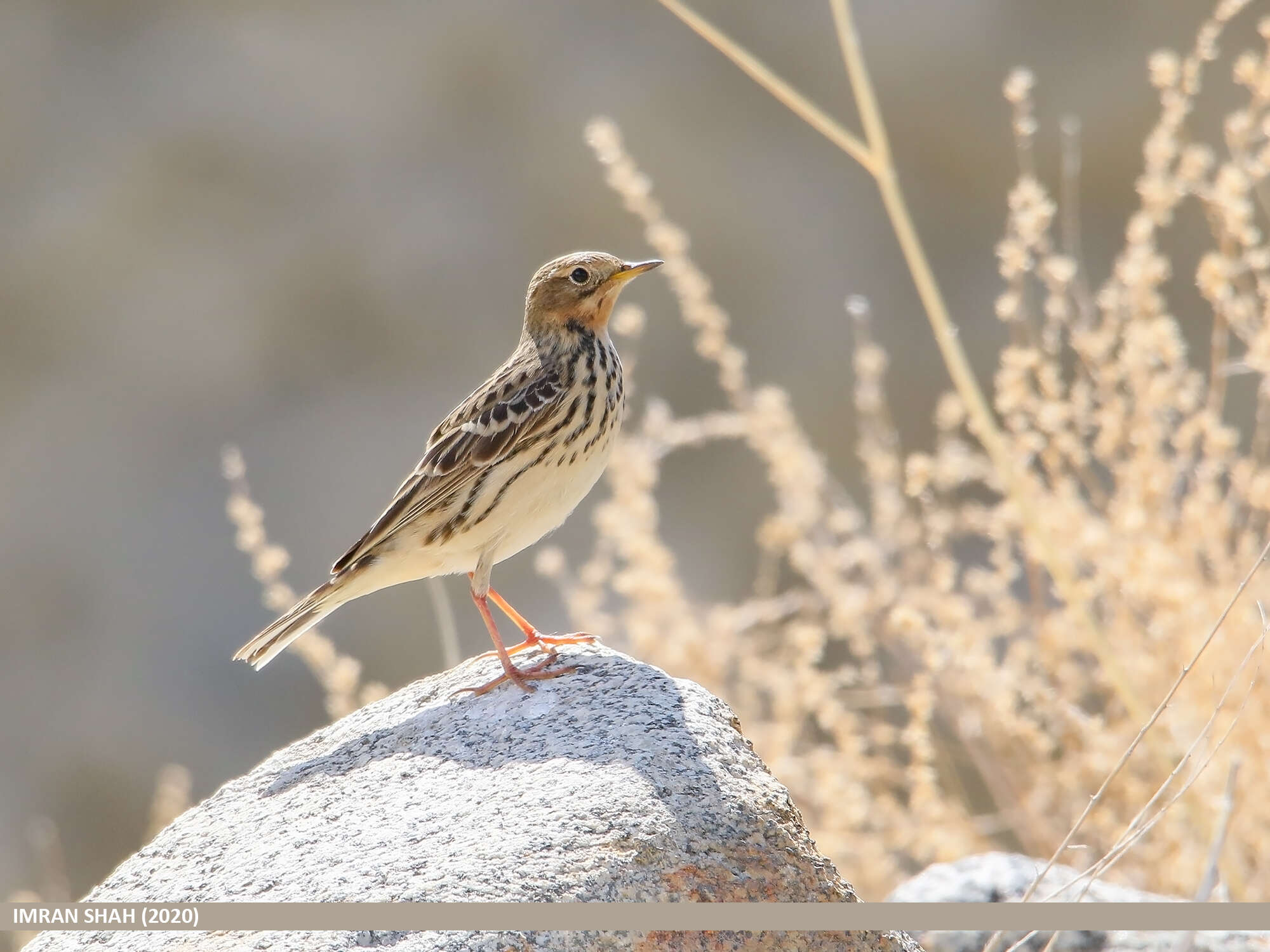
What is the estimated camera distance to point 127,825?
821cm

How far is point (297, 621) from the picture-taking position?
3.60 meters

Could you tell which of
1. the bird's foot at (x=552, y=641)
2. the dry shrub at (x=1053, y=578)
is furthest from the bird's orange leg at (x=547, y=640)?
the dry shrub at (x=1053, y=578)

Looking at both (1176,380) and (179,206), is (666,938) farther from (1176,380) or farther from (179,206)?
(179,206)

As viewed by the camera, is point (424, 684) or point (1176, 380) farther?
point (1176, 380)

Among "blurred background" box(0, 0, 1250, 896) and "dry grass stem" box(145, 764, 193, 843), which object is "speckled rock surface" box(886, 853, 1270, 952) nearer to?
"dry grass stem" box(145, 764, 193, 843)

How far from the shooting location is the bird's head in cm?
375

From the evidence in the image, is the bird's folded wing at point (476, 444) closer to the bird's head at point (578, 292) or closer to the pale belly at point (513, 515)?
the pale belly at point (513, 515)

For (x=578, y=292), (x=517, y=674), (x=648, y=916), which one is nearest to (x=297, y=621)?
(x=517, y=674)

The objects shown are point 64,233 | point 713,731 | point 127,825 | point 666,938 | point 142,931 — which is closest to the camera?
point 666,938

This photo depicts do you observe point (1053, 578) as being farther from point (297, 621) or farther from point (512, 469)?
point (297, 621)

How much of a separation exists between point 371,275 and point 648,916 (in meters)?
7.32

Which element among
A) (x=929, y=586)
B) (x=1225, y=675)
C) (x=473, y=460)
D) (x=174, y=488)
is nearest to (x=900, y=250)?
(x=929, y=586)

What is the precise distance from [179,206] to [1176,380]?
6846 mm

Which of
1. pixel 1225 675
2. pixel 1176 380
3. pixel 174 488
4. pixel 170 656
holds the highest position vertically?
pixel 174 488
